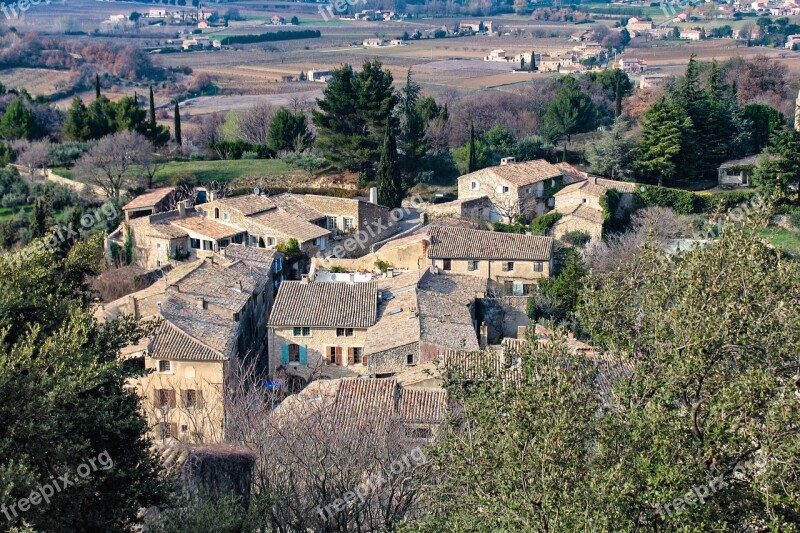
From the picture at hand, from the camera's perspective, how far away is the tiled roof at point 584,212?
40.3m

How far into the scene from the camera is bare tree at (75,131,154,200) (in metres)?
46.1

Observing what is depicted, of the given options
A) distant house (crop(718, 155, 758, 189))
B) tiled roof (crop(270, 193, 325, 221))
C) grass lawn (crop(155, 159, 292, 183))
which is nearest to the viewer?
tiled roof (crop(270, 193, 325, 221))

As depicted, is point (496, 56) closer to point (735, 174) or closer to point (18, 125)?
point (18, 125)

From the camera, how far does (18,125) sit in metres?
56.0

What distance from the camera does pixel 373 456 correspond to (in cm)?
1722

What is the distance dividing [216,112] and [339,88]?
144 feet

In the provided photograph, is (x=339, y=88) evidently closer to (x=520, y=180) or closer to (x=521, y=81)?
(x=520, y=180)

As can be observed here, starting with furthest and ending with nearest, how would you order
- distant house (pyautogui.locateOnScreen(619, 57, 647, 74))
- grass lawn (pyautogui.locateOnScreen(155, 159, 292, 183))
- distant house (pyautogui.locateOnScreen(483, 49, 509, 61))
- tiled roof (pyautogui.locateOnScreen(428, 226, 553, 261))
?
distant house (pyautogui.locateOnScreen(483, 49, 509, 61)), distant house (pyautogui.locateOnScreen(619, 57, 647, 74)), grass lawn (pyautogui.locateOnScreen(155, 159, 292, 183)), tiled roof (pyautogui.locateOnScreen(428, 226, 553, 261))

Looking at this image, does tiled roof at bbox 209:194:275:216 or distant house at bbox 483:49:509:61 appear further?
distant house at bbox 483:49:509:61

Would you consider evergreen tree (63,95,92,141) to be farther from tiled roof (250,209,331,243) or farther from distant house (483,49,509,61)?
distant house (483,49,509,61)

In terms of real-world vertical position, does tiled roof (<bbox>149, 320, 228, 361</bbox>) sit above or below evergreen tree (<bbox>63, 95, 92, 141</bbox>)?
below

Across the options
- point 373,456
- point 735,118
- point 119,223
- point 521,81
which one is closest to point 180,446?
point 373,456

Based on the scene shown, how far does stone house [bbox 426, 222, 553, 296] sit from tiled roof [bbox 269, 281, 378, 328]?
15.5 feet

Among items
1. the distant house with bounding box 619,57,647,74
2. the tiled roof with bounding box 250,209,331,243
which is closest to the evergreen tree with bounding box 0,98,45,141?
the tiled roof with bounding box 250,209,331,243
